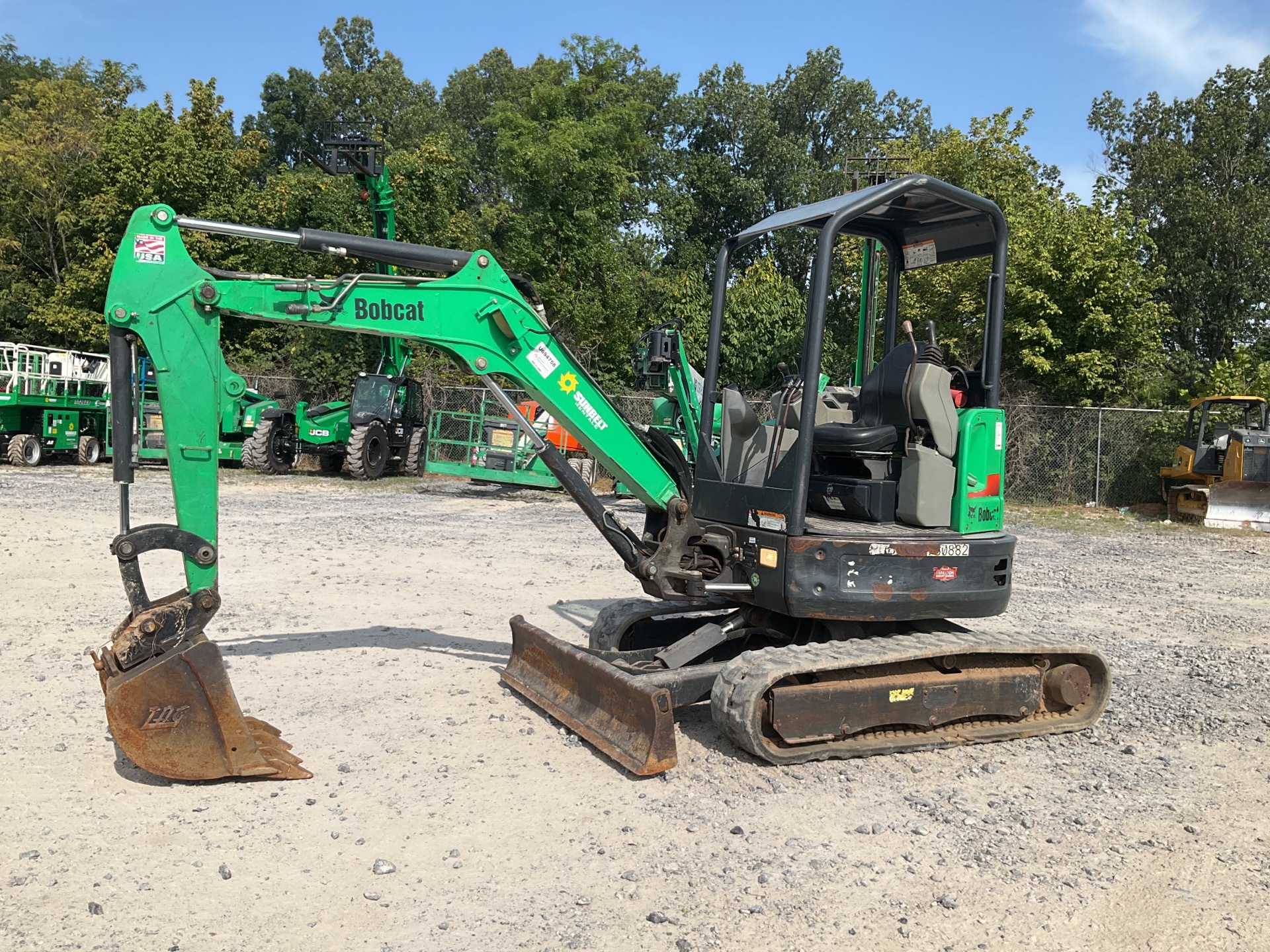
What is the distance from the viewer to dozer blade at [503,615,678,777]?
5215mm

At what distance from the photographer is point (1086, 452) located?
2067 cm

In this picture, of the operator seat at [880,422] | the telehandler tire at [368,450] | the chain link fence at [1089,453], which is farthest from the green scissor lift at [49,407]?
the operator seat at [880,422]

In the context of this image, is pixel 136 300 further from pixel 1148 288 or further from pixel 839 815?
pixel 1148 288

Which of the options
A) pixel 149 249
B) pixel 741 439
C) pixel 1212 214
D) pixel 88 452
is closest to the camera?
pixel 149 249

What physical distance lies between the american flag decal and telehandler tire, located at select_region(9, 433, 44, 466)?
1999 centimetres

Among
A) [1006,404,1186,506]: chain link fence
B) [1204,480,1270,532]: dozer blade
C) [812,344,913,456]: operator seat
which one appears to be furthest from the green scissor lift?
[1204,480,1270,532]: dozer blade

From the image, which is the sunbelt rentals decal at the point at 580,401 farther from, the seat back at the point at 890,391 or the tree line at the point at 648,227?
the tree line at the point at 648,227

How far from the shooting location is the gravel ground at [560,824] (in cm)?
381

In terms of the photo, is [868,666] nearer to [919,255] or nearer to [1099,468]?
[919,255]

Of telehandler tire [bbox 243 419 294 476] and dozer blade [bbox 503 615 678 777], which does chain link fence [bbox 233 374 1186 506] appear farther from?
dozer blade [bbox 503 615 678 777]

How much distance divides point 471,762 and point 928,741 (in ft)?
7.99

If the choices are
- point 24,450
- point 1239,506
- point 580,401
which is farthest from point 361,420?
point 580,401

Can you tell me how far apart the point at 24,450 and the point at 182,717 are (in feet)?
67.7

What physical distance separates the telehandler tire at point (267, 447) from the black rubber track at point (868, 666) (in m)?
17.7
